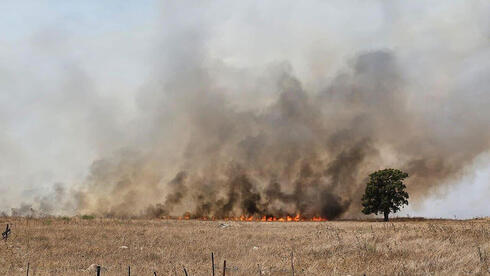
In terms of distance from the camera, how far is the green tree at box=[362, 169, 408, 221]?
6631 cm

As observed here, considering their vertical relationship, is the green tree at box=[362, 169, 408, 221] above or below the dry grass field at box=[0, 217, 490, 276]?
above

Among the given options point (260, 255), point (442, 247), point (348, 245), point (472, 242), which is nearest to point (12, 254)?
point (260, 255)

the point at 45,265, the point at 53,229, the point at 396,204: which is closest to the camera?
the point at 45,265

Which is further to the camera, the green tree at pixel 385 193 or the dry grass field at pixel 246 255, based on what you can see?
the green tree at pixel 385 193

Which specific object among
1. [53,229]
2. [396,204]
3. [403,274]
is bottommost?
[403,274]

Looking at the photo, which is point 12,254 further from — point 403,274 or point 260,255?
point 403,274

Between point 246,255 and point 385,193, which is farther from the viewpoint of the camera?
point 385,193

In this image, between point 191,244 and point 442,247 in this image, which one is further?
point 191,244

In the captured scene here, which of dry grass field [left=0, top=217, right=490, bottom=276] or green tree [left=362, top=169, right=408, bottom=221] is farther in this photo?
green tree [left=362, top=169, right=408, bottom=221]

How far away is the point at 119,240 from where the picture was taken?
25.7 meters

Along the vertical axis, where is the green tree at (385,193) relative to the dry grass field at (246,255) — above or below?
above

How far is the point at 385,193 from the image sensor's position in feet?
220

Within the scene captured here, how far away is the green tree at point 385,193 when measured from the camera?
6631cm

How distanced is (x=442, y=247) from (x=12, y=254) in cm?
2013
